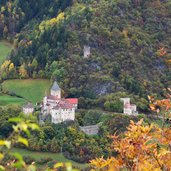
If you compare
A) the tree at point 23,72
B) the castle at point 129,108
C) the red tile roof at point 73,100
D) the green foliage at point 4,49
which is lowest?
the castle at point 129,108

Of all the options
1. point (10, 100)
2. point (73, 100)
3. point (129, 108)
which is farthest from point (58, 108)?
point (10, 100)

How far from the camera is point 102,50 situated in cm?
5731

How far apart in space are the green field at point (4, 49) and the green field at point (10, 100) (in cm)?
1193

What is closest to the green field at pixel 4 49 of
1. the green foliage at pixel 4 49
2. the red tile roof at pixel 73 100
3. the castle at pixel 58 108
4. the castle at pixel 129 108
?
the green foliage at pixel 4 49

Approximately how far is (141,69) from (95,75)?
202 inches

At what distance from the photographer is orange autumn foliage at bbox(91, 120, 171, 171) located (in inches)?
409

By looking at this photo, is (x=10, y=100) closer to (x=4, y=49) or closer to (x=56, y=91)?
(x=56, y=91)

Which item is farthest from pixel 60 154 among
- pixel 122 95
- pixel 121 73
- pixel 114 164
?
pixel 114 164

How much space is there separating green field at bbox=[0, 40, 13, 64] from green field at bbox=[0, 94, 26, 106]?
11.9 metres

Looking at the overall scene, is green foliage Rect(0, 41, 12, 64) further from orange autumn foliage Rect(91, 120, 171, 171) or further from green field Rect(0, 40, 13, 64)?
orange autumn foliage Rect(91, 120, 171, 171)

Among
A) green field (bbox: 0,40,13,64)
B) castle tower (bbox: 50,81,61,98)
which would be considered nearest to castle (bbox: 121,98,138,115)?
castle tower (bbox: 50,81,61,98)

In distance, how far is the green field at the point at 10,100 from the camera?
2008 inches

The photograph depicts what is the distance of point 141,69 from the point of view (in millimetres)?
56938

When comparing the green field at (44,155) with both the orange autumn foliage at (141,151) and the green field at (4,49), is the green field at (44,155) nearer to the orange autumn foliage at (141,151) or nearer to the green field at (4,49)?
the green field at (4,49)
